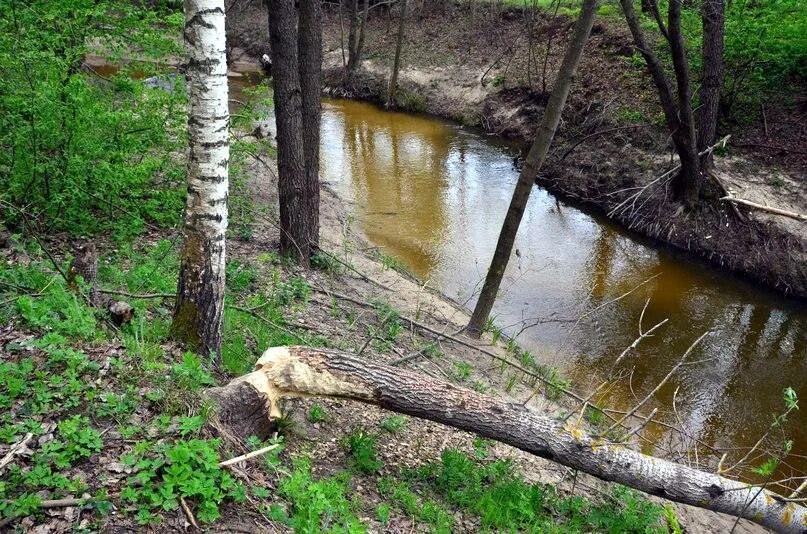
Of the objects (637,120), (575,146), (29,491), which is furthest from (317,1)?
(637,120)

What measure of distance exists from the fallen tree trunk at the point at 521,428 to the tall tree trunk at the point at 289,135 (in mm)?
4250

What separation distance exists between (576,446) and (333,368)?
7.71 ft

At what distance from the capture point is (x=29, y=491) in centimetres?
302

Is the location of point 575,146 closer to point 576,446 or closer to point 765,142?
point 765,142

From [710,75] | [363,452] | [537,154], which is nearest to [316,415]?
[363,452]

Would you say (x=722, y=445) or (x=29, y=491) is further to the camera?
(x=722, y=445)

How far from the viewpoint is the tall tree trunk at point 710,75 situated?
12.4m

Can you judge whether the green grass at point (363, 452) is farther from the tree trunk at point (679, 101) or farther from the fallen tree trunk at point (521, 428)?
the tree trunk at point (679, 101)

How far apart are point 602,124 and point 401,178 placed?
6.31 m

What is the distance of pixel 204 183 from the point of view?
4.28 meters

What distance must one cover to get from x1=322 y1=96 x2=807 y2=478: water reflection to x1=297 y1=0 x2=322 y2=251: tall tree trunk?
10.2ft

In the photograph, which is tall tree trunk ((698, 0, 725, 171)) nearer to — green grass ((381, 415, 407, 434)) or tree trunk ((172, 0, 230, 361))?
green grass ((381, 415, 407, 434))

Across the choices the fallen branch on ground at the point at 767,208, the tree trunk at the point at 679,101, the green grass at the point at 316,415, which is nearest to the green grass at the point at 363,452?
the green grass at the point at 316,415

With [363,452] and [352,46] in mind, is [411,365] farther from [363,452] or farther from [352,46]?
[352,46]
